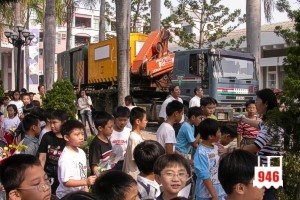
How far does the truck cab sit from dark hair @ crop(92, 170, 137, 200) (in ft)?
38.3

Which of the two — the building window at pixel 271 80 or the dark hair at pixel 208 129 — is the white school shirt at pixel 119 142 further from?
the building window at pixel 271 80

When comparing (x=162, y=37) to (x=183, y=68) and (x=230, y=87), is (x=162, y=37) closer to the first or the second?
(x=183, y=68)

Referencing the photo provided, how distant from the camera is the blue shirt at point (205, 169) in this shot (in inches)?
174

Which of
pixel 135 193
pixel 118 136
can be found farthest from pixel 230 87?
pixel 135 193

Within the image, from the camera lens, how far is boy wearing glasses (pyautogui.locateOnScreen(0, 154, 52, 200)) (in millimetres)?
2799

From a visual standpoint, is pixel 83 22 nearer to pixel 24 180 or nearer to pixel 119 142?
pixel 119 142

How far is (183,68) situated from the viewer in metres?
15.2

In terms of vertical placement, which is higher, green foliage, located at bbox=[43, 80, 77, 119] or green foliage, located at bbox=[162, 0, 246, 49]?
green foliage, located at bbox=[162, 0, 246, 49]

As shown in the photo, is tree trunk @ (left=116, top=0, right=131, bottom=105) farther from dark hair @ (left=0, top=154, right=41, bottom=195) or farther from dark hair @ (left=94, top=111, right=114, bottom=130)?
dark hair @ (left=0, top=154, right=41, bottom=195)

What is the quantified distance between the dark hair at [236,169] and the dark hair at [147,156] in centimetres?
105

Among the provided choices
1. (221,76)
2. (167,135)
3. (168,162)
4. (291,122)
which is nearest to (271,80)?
(221,76)

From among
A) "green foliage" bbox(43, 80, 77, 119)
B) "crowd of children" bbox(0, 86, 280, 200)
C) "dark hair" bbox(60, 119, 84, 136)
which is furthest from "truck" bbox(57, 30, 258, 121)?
"dark hair" bbox(60, 119, 84, 136)

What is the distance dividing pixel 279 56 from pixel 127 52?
2011 cm

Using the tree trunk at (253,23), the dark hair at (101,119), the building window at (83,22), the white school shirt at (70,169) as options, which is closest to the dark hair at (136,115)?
the dark hair at (101,119)
